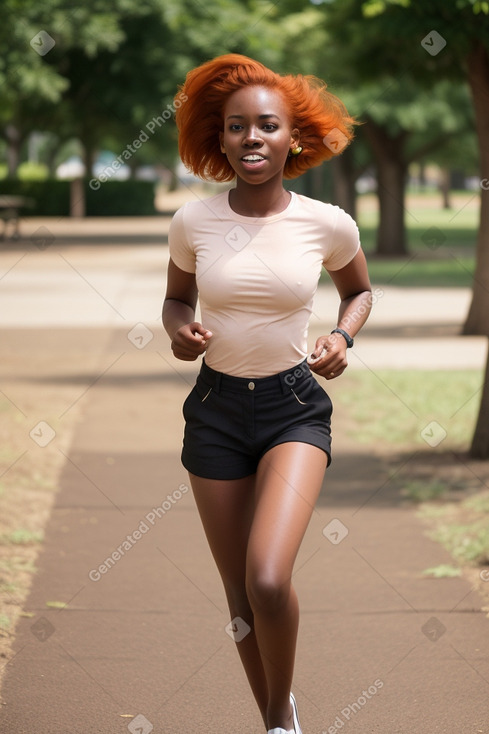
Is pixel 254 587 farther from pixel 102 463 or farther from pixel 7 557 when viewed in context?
pixel 102 463

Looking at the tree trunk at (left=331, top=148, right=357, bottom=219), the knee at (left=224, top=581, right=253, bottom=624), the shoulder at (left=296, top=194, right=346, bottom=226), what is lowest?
the tree trunk at (left=331, top=148, right=357, bottom=219)

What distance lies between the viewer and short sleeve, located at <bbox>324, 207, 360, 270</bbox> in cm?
338

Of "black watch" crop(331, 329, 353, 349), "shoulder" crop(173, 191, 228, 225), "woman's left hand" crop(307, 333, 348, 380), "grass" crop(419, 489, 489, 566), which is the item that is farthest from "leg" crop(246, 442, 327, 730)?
"grass" crop(419, 489, 489, 566)

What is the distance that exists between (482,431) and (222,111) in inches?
179

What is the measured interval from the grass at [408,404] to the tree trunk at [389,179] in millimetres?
17067

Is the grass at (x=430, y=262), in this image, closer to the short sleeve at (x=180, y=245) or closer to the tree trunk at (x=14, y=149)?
the tree trunk at (x=14, y=149)

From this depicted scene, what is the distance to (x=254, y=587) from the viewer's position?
10.1 ft

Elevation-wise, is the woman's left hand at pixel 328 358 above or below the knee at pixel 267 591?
above

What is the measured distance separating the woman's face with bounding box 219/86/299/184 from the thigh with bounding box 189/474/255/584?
2.73 feet

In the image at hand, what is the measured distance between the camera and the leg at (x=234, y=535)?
3.32 metres

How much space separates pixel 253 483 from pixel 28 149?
103 m

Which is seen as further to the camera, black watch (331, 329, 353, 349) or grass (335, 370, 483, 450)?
grass (335, 370, 483, 450)

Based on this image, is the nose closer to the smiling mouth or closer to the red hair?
the smiling mouth

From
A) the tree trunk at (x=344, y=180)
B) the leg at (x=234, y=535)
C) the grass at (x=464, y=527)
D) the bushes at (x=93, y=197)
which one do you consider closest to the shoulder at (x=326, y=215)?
Answer: the leg at (x=234, y=535)
